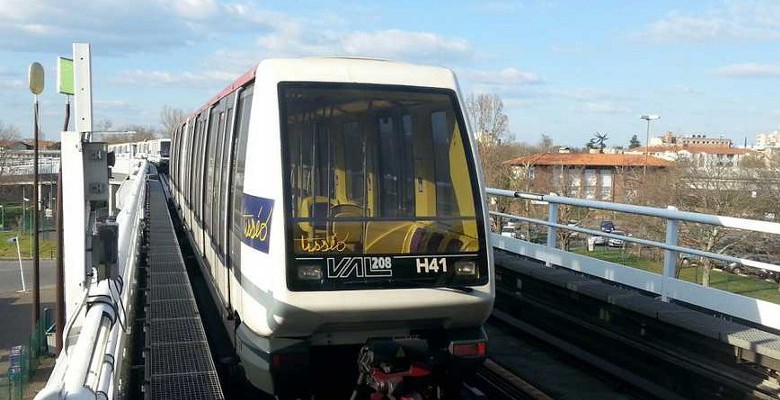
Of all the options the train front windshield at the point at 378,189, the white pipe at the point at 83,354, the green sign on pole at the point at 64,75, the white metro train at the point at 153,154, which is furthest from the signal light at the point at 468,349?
the white metro train at the point at 153,154

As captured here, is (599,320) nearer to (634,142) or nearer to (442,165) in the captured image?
(442,165)

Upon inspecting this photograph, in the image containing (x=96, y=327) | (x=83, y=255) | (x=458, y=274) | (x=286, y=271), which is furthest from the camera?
(x=83, y=255)

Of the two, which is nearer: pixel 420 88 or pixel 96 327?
pixel 96 327

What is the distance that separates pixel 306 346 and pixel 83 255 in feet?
6.73

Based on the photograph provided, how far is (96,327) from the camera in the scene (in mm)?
3297

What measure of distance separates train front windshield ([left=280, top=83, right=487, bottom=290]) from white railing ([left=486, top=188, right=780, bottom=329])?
221cm

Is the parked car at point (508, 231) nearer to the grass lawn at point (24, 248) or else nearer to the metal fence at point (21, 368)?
the metal fence at point (21, 368)

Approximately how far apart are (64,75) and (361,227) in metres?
2.82

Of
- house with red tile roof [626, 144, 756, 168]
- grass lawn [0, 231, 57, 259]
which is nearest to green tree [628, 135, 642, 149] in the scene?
house with red tile roof [626, 144, 756, 168]

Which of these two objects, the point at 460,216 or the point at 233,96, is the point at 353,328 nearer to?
the point at 460,216

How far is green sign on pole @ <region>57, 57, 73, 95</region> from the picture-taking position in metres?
5.83

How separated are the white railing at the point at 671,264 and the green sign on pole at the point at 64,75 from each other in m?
5.32

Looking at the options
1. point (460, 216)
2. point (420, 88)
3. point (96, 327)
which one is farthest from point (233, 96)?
point (96, 327)

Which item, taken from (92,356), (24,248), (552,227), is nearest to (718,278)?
(552,227)
